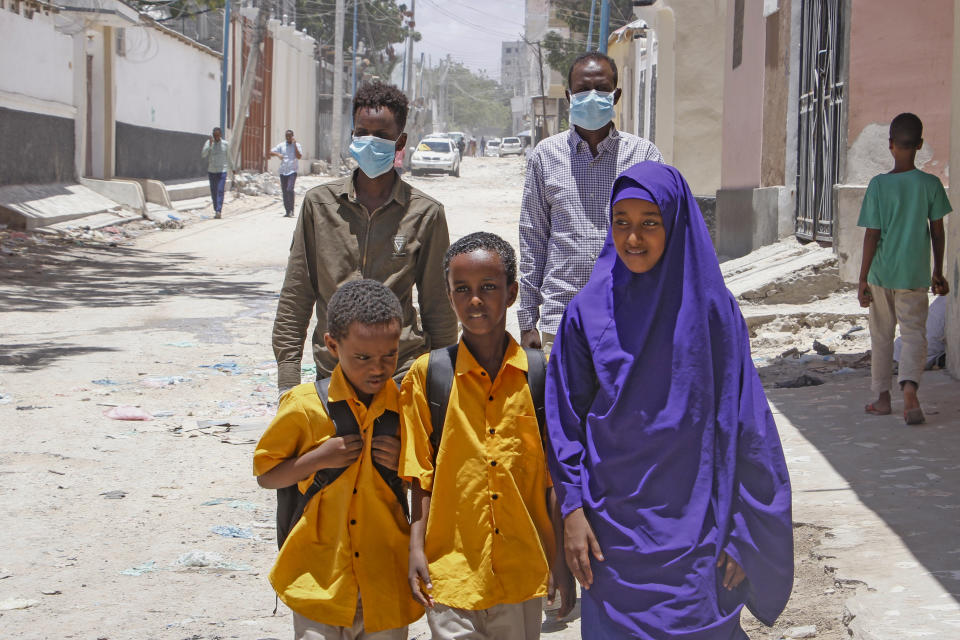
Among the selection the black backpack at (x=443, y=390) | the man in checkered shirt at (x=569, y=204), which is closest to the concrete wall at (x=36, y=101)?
the man in checkered shirt at (x=569, y=204)

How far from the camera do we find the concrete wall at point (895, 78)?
862 cm

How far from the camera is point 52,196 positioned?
18.9m

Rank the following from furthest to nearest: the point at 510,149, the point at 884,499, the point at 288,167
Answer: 1. the point at 510,149
2. the point at 288,167
3. the point at 884,499

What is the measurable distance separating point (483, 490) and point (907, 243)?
395 cm

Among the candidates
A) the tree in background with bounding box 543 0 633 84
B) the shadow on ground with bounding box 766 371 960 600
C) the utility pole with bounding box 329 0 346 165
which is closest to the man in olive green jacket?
the shadow on ground with bounding box 766 371 960 600

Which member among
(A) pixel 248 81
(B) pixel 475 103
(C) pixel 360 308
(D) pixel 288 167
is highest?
(B) pixel 475 103

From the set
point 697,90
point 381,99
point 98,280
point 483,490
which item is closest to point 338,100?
point 697,90

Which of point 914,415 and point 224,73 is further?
point 224,73

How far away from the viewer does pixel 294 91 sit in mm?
45219

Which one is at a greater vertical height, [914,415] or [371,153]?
[371,153]

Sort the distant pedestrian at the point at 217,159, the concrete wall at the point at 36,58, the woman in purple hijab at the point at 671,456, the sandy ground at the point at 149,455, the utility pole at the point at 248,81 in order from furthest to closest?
1. the utility pole at the point at 248,81
2. the distant pedestrian at the point at 217,159
3. the concrete wall at the point at 36,58
4. the sandy ground at the point at 149,455
5. the woman in purple hijab at the point at 671,456

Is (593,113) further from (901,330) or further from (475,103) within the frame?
(475,103)

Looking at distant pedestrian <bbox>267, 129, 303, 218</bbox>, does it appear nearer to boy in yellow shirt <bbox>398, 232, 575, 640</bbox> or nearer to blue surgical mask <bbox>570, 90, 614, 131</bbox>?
blue surgical mask <bbox>570, 90, 614, 131</bbox>

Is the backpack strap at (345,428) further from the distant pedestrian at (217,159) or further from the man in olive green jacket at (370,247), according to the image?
the distant pedestrian at (217,159)
